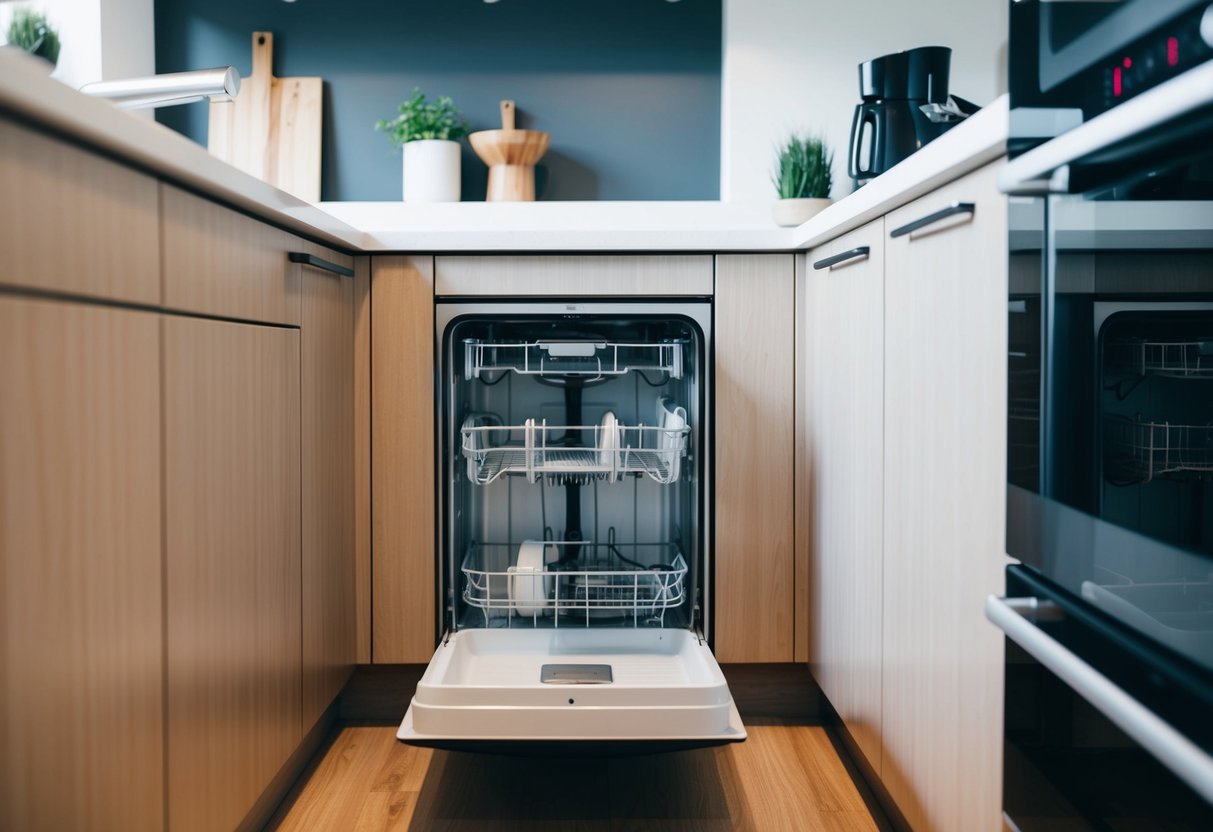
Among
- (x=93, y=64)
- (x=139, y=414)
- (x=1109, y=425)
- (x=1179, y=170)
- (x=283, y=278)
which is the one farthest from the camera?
(x=93, y=64)

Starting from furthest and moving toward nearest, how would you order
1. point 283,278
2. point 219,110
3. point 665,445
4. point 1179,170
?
1. point 219,110
2. point 665,445
3. point 283,278
4. point 1179,170

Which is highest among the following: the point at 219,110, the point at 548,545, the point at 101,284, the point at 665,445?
the point at 219,110

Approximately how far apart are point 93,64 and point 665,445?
161 centimetres

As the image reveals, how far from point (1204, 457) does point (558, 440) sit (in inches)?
57.7

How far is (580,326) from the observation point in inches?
Answer: 83.6

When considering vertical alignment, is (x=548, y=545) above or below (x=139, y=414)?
below

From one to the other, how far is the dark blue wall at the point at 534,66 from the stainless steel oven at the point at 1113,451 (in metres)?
1.58

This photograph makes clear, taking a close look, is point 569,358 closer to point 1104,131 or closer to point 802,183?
point 802,183

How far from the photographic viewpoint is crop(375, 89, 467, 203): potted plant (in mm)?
2361

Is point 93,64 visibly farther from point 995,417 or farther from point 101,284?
point 995,417

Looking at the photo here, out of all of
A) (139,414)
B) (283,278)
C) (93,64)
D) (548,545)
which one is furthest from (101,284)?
(93,64)

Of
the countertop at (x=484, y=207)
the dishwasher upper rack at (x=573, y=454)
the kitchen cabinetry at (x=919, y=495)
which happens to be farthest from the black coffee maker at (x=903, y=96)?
the dishwasher upper rack at (x=573, y=454)

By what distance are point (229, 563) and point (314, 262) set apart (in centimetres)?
54

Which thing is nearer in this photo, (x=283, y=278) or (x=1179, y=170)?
(x=1179, y=170)
